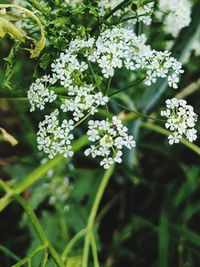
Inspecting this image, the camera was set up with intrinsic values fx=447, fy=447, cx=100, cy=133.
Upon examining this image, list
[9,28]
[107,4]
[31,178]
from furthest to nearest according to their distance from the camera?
1. [31,178]
2. [107,4]
3. [9,28]

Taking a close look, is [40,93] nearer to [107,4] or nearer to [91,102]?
[91,102]

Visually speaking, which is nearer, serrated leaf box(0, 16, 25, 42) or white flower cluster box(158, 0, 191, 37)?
serrated leaf box(0, 16, 25, 42)

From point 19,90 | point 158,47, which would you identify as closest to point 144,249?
point 158,47

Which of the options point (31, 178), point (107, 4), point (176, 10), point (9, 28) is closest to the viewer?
point (9, 28)

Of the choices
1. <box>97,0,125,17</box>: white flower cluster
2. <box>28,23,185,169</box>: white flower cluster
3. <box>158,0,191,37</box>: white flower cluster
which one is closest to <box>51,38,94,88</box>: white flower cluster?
<box>28,23,185,169</box>: white flower cluster

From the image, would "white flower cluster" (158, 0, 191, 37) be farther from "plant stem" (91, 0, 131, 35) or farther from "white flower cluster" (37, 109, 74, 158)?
"white flower cluster" (37, 109, 74, 158)

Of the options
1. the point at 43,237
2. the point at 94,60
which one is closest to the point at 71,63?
the point at 94,60

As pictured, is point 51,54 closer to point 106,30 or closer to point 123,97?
point 106,30

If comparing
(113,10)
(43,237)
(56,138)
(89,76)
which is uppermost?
(113,10)

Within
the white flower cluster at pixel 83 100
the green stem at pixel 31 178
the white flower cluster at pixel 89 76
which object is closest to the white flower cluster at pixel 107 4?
the white flower cluster at pixel 89 76
